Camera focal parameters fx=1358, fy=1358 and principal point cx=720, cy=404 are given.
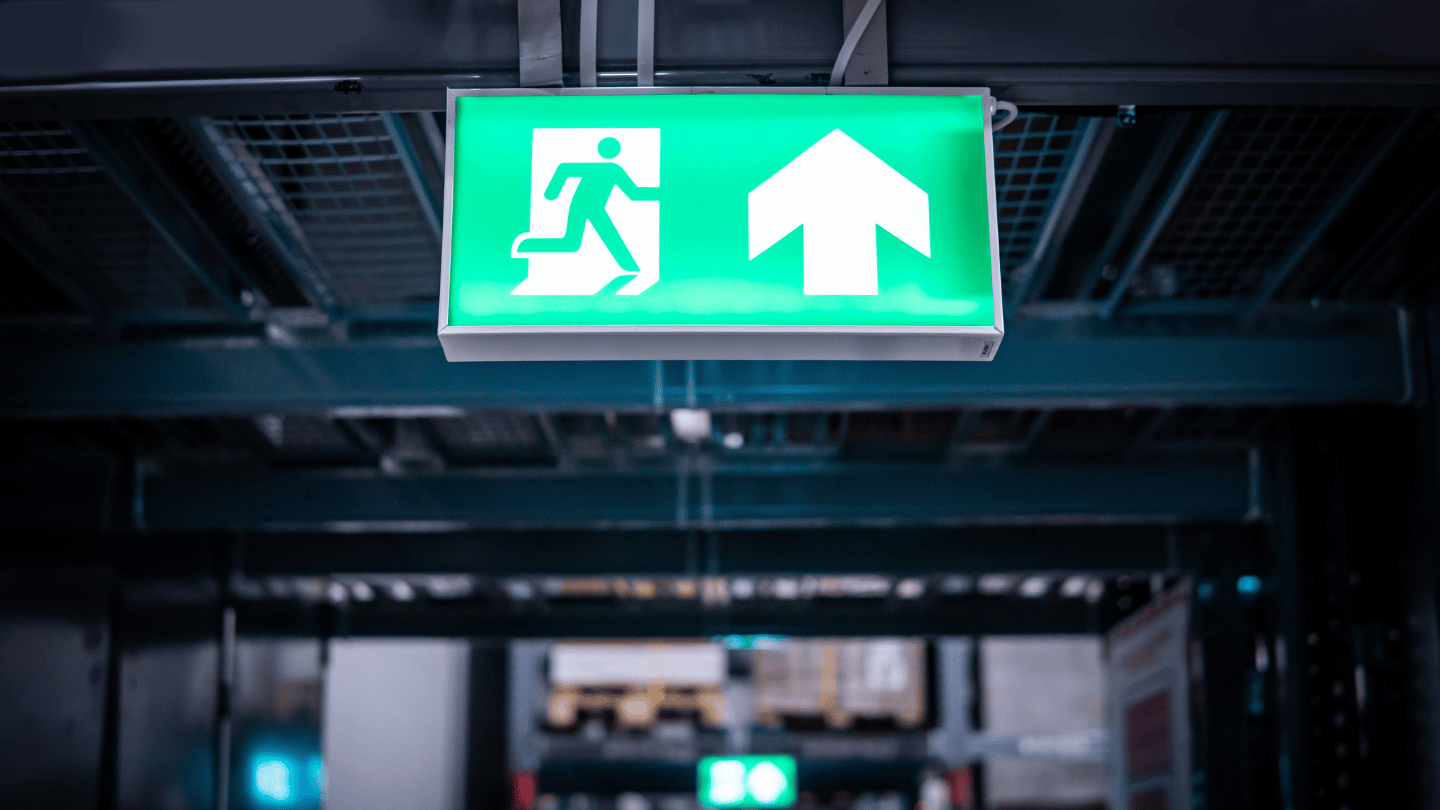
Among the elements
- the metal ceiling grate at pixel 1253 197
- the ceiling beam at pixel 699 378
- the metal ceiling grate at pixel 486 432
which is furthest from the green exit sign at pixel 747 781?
the metal ceiling grate at pixel 1253 197

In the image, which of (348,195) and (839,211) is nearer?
(839,211)

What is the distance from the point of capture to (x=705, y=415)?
24.1 ft

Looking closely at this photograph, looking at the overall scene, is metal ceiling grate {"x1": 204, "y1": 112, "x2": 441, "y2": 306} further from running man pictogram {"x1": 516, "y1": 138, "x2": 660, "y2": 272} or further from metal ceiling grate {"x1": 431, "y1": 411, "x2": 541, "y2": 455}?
metal ceiling grate {"x1": 431, "y1": 411, "x2": 541, "y2": 455}

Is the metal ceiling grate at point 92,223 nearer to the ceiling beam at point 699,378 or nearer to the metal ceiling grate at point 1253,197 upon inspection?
the ceiling beam at point 699,378

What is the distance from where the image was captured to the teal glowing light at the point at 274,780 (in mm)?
9742

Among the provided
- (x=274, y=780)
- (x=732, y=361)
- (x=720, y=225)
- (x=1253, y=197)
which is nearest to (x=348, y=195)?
(x=732, y=361)

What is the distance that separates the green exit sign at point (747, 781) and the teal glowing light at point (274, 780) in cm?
881

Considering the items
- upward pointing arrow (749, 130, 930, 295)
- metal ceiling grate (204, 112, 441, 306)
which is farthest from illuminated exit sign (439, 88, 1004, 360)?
metal ceiling grate (204, 112, 441, 306)

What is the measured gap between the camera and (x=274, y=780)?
10008 millimetres

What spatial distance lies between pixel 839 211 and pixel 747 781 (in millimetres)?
16387

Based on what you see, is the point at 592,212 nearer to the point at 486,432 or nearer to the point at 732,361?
the point at 732,361

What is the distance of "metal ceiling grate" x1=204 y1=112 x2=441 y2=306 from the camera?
14.7 ft

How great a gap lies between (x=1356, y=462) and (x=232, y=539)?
23.1ft

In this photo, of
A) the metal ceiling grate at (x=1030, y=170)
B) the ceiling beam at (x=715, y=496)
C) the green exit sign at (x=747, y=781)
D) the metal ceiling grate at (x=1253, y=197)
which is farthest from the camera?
the green exit sign at (x=747, y=781)
